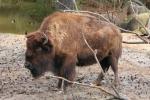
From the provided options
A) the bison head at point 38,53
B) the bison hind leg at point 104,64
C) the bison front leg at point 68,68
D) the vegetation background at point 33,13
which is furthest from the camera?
the vegetation background at point 33,13

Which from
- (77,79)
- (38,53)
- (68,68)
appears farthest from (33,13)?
(38,53)

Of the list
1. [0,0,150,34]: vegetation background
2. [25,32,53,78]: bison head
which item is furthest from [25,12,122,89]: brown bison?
[0,0,150,34]: vegetation background

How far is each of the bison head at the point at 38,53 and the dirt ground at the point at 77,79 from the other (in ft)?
1.74

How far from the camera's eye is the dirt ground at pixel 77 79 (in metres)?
9.28

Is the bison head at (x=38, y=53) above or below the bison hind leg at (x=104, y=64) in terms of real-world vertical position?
above

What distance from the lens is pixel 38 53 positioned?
898cm

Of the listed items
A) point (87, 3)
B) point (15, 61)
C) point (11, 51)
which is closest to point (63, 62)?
point (15, 61)

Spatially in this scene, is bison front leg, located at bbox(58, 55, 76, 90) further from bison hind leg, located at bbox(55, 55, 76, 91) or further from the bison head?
the bison head

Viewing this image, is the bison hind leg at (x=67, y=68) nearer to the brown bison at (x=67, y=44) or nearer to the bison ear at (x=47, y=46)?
the brown bison at (x=67, y=44)

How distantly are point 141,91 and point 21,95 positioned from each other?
2435 millimetres

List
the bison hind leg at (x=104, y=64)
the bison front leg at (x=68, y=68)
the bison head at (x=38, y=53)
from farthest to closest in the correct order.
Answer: the bison hind leg at (x=104, y=64)
the bison front leg at (x=68, y=68)
the bison head at (x=38, y=53)

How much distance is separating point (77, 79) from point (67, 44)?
154 centimetres

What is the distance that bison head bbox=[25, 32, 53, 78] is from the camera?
29.1 feet

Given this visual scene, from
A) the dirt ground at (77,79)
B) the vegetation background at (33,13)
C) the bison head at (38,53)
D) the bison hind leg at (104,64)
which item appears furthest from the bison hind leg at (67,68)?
the vegetation background at (33,13)
